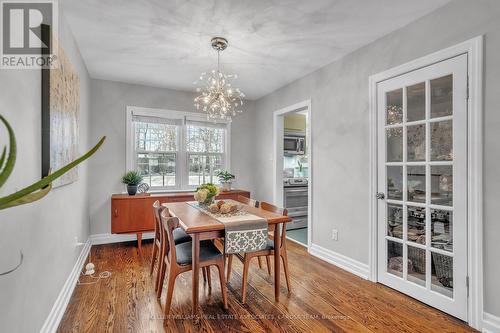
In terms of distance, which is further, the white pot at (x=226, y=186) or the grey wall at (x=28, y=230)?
the white pot at (x=226, y=186)

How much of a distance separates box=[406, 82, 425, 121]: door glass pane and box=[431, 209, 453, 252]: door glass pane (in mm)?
849

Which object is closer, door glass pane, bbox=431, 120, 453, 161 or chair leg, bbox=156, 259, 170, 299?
door glass pane, bbox=431, 120, 453, 161

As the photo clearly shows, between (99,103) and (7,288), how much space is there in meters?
3.37

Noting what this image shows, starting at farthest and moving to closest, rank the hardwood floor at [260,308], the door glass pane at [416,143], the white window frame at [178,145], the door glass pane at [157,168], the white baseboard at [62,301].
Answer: the door glass pane at [157,168] → the white window frame at [178,145] → the door glass pane at [416,143] → the hardwood floor at [260,308] → the white baseboard at [62,301]

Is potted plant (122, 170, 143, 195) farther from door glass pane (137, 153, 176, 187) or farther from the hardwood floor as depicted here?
the hardwood floor

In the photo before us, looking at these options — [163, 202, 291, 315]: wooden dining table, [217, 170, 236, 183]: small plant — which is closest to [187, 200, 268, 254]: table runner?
[163, 202, 291, 315]: wooden dining table

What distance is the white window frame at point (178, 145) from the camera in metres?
4.23

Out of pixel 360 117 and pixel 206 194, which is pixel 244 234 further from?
pixel 360 117

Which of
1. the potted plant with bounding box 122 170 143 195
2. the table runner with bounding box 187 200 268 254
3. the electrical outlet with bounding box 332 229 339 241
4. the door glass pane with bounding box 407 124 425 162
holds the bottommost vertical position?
the electrical outlet with bounding box 332 229 339 241

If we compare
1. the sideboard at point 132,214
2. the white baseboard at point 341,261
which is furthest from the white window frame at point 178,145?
the white baseboard at point 341,261

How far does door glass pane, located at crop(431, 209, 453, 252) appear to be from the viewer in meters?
2.17

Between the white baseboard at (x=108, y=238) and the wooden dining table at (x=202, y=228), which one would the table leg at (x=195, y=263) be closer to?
the wooden dining table at (x=202, y=228)

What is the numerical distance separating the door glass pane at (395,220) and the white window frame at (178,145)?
9.83ft

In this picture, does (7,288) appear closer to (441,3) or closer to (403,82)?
(403,82)
